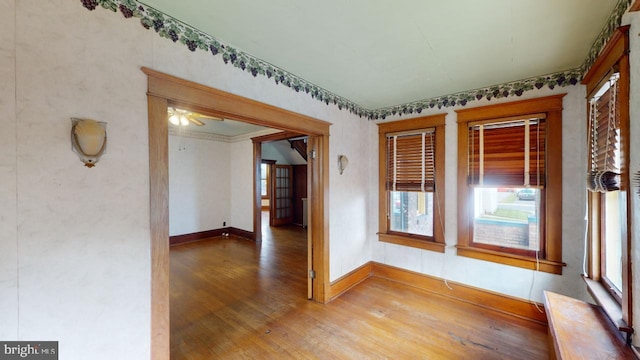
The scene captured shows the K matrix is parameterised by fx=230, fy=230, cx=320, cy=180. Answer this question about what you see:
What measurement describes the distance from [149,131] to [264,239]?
4.60 m

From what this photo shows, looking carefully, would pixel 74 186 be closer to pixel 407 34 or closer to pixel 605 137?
pixel 407 34

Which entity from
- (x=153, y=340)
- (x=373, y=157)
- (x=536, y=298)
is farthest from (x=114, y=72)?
(x=536, y=298)

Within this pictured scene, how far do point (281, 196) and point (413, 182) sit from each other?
16.3 ft

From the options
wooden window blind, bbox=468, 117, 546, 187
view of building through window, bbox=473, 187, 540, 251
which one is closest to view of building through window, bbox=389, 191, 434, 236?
view of building through window, bbox=473, 187, 540, 251

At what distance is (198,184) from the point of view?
554 cm

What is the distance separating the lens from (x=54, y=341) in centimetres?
113

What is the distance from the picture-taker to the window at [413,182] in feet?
9.86

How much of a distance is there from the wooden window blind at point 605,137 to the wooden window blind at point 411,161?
4.49 feet

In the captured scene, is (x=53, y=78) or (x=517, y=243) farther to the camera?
(x=517, y=243)

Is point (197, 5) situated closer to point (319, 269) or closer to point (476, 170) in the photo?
point (319, 269)

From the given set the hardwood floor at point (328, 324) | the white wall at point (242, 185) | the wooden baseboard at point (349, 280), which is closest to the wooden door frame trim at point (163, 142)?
the hardwood floor at point (328, 324)

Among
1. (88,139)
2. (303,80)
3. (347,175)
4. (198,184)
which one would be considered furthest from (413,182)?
(198,184)

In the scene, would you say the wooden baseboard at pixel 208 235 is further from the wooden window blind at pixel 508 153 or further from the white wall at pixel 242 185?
the wooden window blind at pixel 508 153

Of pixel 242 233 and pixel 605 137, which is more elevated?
pixel 605 137
